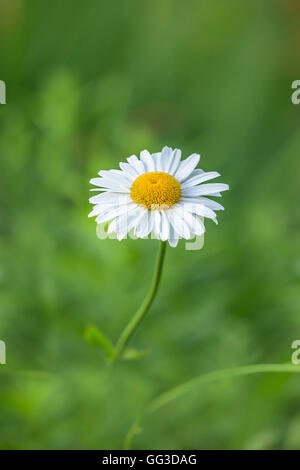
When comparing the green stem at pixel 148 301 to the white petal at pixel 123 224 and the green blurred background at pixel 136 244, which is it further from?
the green blurred background at pixel 136 244

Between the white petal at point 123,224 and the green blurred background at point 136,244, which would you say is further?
the green blurred background at point 136,244

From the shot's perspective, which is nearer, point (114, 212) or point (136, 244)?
point (114, 212)

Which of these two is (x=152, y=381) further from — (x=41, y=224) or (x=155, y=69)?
(x=155, y=69)

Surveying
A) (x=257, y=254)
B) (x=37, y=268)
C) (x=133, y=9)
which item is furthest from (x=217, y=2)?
(x=37, y=268)

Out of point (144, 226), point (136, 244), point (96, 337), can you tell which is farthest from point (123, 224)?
point (136, 244)

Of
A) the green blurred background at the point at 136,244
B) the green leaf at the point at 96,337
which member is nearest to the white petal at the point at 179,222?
the green leaf at the point at 96,337

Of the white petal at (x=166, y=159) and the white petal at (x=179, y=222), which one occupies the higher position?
the white petal at (x=166, y=159)

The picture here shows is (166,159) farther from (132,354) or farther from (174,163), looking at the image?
(132,354)

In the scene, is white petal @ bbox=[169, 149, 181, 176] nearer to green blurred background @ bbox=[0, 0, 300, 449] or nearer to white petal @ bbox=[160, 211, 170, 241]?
white petal @ bbox=[160, 211, 170, 241]
